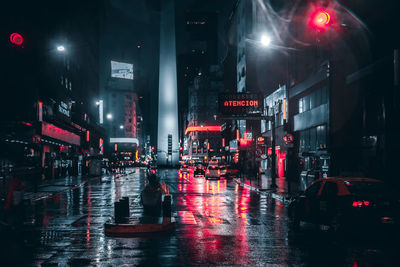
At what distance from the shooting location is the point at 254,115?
38062 mm

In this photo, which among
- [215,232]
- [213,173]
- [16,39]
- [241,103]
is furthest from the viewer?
[213,173]

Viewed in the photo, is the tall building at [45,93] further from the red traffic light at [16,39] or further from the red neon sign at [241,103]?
the red neon sign at [241,103]

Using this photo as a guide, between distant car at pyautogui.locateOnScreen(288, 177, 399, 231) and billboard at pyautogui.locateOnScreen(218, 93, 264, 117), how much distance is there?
31.2 m

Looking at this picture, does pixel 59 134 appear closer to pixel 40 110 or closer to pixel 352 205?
pixel 40 110

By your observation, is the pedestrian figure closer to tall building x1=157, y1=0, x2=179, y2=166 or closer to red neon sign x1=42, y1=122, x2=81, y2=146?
red neon sign x1=42, y1=122, x2=81, y2=146

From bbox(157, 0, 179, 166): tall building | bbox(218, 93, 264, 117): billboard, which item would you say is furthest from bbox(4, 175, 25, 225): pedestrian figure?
bbox(157, 0, 179, 166): tall building

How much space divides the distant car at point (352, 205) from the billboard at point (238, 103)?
31.2m

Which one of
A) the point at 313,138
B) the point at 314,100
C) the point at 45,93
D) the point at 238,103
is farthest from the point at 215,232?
the point at 45,93

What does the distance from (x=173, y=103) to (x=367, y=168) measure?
122 m

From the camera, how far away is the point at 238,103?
4419 centimetres

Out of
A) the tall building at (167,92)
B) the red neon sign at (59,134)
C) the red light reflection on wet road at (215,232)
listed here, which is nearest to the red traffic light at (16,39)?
the red light reflection on wet road at (215,232)

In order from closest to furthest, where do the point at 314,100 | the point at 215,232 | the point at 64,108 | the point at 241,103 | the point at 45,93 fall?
1. the point at 215,232
2. the point at 314,100
3. the point at 241,103
4. the point at 45,93
5. the point at 64,108

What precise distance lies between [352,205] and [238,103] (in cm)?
3342

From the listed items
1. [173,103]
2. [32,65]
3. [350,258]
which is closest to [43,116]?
[32,65]
